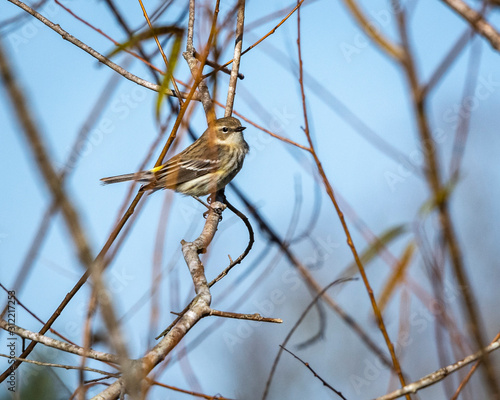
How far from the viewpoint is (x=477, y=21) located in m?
1.05

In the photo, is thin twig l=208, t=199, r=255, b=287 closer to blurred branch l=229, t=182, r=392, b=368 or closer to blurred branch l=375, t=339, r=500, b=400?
blurred branch l=229, t=182, r=392, b=368

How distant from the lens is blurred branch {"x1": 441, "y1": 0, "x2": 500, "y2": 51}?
41.5 inches

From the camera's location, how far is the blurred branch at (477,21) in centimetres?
105

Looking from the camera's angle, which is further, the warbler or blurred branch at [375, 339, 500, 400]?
the warbler

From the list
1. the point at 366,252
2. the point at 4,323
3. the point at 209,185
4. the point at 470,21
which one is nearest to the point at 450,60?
the point at 470,21

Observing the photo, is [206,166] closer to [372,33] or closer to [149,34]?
[149,34]

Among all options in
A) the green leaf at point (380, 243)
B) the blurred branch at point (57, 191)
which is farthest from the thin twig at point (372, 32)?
the green leaf at point (380, 243)

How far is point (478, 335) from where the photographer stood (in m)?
0.88

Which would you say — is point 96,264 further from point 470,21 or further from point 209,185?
point 209,185

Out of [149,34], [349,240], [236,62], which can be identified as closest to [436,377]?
[349,240]

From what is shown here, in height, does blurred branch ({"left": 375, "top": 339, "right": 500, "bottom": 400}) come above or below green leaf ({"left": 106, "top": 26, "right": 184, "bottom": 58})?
below

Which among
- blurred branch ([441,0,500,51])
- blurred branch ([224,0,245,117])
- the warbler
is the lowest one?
blurred branch ([441,0,500,51])

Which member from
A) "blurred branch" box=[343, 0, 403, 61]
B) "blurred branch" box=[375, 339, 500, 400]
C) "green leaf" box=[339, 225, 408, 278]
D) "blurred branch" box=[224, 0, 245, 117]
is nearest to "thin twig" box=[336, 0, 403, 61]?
"blurred branch" box=[343, 0, 403, 61]

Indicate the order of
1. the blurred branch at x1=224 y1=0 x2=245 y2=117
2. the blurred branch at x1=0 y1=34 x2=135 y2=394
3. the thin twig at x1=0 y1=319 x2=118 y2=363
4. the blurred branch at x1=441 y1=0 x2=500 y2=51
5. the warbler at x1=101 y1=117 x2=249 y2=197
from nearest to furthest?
the blurred branch at x1=0 y1=34 x2=135 y2=394 → the blurred branch at x1=441 y1=0 x2=500 y2=51 → the thin twig at x1=0 y1=319 x2=118 y2=363 → the blurred branch at x1=224 y1=0 x2=245 y2=117 → the warbler at x1=101 y1=117 x2=249 y2=197
